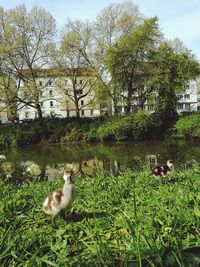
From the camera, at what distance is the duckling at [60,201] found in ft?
15.2

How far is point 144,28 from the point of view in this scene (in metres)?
41.1

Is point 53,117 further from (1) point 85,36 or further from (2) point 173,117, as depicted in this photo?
(2) point 173,117

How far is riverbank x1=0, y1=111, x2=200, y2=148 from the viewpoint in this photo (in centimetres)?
3861

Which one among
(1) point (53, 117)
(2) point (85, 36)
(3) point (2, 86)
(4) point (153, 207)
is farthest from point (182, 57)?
(4) point (153, 207)

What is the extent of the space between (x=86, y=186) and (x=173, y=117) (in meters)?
35.7

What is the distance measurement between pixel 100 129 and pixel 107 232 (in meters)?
35.9

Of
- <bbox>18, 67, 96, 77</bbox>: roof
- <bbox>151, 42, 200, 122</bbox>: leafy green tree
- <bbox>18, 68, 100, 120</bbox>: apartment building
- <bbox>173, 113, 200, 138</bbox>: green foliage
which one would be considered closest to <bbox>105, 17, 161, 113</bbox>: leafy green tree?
<bbox>151, 42, 200, 122</bbox>: leafy green tree

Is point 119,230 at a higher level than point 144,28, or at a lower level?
lower

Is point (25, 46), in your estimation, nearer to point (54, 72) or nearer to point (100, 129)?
point (54, 72)

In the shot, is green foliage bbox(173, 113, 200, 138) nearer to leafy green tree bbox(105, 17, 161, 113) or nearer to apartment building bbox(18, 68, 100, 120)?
leafy green tree bbox(105, 17, 161, 113)

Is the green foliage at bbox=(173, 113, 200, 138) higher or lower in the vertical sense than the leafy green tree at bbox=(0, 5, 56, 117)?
lower

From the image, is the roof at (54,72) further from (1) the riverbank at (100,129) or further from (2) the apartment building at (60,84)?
(1) the riverbank at (100,129)

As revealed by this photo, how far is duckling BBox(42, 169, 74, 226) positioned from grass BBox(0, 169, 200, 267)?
0.61ft

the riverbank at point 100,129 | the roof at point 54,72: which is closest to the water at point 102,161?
the riverbank at point 100,129
